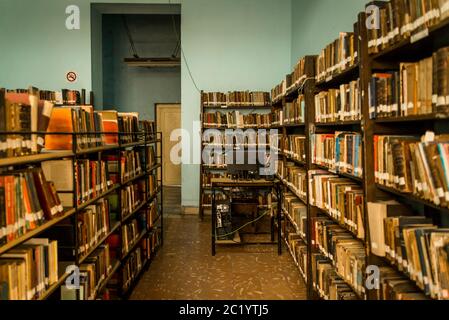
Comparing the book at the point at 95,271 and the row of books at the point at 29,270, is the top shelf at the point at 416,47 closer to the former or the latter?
the row of books at the point at 29,270

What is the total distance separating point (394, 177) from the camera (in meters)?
2.01

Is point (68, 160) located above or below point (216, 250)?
above

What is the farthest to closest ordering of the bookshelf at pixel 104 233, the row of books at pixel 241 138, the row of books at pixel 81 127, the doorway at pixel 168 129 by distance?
the doorway at pixel 168 129
the row of books at pixel 241 138
the row of books at pixel 81 127
the bookshelf at pixel 104 233

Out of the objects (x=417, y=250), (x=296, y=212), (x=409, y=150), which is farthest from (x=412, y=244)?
(x=296, y=212)

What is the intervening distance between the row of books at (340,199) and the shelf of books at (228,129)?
11.1 feet

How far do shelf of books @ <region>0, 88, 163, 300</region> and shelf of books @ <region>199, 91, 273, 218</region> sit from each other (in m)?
2.54

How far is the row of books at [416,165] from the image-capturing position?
5.19 feet

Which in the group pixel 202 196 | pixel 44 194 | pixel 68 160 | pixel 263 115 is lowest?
pixel 202 196

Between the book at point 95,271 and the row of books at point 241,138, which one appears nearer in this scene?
the book at point 95,271

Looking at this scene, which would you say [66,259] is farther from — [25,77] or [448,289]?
[25,77]

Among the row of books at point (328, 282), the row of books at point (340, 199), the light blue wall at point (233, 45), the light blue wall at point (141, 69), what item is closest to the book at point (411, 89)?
the row of books at point (340, 199)

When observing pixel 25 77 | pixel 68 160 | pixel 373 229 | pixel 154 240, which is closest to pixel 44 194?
pixel 68 160

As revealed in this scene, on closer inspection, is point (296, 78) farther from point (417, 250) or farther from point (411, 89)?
point (417, 250)
